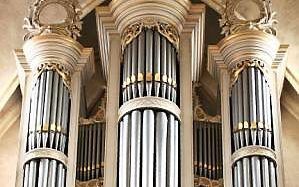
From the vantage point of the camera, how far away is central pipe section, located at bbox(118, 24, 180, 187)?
1673 centimetres

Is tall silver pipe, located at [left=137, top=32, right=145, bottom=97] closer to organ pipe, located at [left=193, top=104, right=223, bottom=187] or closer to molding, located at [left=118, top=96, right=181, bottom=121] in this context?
molding, located at [left=118, top=96, right=181, bottom=121]

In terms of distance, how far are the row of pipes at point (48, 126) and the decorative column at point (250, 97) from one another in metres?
2.35

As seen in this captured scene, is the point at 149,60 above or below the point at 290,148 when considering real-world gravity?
above

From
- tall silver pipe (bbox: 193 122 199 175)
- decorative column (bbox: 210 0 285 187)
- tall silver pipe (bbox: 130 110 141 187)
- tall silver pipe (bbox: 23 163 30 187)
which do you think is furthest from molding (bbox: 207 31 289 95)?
tall silver pipe (bbox: 23 163 30 187)

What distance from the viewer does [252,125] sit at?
56.9ft

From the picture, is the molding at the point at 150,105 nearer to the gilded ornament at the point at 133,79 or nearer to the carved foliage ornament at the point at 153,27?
the gilded ornament at the point at 133,79

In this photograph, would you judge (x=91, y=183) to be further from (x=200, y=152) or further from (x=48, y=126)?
(x=200, y=152)

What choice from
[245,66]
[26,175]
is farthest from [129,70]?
[26,175]

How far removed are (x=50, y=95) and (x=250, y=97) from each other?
2.95m

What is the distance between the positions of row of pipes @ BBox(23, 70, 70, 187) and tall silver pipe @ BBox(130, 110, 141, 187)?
1102mm

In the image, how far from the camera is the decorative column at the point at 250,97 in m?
17.1

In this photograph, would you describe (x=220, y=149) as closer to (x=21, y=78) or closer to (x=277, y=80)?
(x=277, y=80)

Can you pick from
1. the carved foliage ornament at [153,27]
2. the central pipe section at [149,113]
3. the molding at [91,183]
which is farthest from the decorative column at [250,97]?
the molding at [91,183]

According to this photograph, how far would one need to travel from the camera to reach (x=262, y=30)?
59.8 ft
